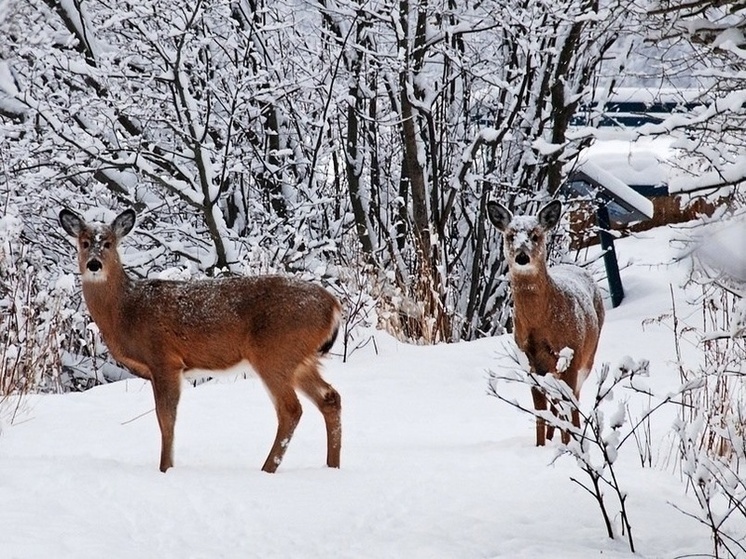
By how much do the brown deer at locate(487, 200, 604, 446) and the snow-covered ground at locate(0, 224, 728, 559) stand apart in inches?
19.0

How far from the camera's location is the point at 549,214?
24.8 ft

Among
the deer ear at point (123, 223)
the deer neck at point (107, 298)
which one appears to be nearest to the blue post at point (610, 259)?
the deer ear at point (123, 223)

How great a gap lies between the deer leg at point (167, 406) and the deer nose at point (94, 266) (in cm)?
78

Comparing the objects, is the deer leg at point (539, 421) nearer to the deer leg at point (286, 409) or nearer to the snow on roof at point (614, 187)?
the deer leg at point (286, 409)

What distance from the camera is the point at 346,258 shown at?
481 inches

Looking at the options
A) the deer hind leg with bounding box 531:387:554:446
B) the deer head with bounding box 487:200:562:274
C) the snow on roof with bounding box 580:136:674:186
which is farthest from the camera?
the snow on roof with bounding box 580:136:674:186

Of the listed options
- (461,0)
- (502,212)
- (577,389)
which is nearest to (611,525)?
(577,389)

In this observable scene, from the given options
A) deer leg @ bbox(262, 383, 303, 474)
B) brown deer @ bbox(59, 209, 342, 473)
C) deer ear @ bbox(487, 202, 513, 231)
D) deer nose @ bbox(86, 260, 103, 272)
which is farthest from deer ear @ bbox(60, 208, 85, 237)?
deer ear @ bbox(487, 202, 513, 231)

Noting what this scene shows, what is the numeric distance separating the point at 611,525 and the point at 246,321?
245 centimetres

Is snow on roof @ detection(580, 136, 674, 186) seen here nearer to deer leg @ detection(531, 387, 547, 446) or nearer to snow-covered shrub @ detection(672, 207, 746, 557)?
snow-covered shrub @ detection(672, 207, 746, 557)

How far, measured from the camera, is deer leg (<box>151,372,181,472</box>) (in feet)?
20.5

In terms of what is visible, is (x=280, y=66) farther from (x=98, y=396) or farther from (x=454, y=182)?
(x=98, y=396)

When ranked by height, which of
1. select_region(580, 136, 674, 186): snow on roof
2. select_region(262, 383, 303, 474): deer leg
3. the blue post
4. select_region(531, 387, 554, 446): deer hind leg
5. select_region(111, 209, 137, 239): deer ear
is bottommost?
the blue post

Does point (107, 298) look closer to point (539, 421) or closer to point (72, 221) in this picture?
point (72, 221)
